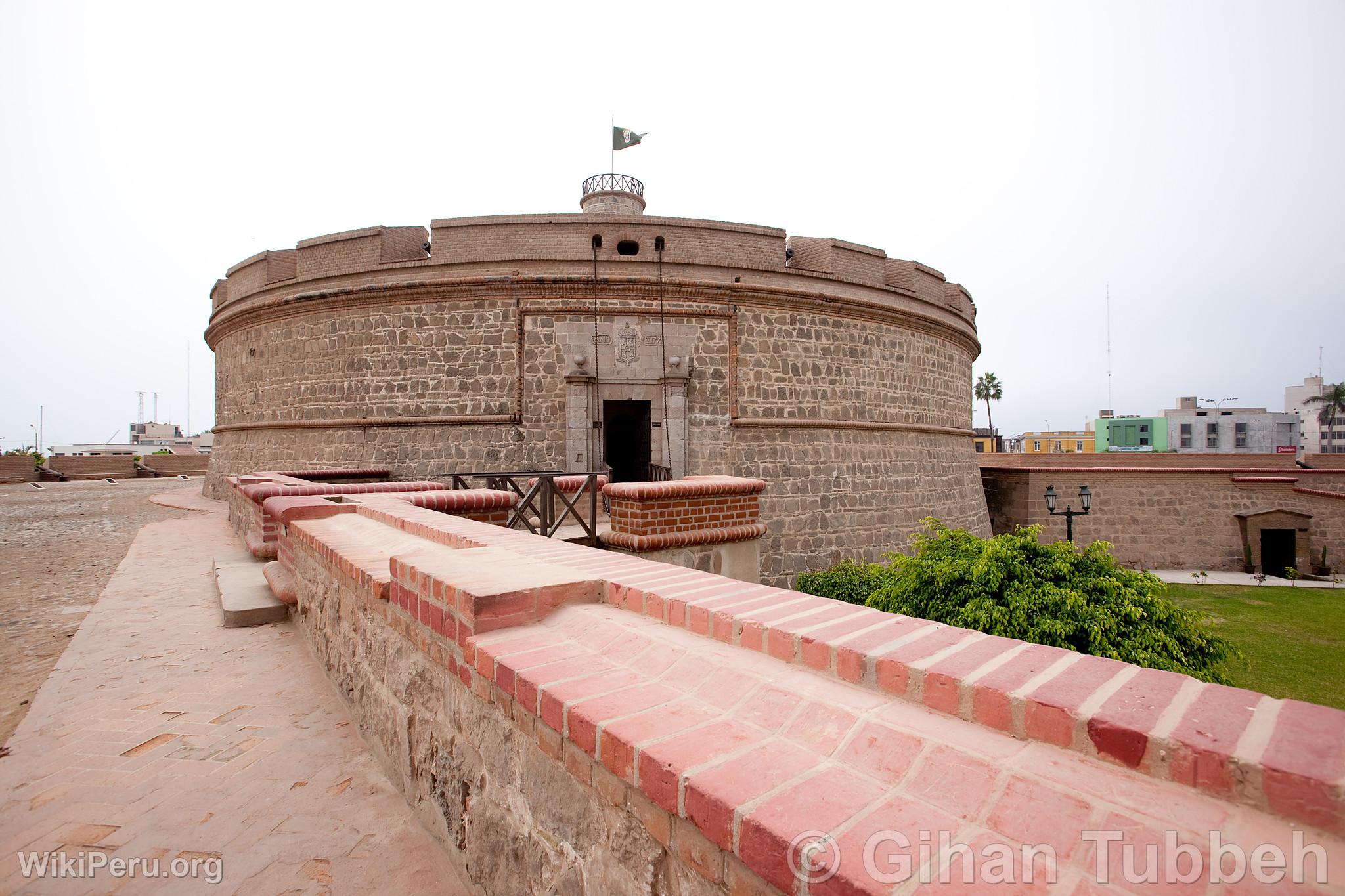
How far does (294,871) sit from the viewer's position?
2.23m

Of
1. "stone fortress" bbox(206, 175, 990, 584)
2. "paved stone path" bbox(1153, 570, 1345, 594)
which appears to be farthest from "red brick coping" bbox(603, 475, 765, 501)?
"paved stone path" bbox(1153, 570, 1345, 594)

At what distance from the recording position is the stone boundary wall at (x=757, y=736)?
112 centimetres

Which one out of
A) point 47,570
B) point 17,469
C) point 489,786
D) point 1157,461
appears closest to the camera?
point 489,786

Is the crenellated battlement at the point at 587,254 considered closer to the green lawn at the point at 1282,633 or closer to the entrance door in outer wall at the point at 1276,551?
the green lawn at the point at 1282,633

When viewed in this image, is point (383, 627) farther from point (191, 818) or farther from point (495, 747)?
point (495, 747)

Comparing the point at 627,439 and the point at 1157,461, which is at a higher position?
the point at 627,439

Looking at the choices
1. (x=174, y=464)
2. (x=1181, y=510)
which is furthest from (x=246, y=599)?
(x=174, y=464)

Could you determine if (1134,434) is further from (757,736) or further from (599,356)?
(757,736)

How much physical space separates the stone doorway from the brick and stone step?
24.3 meters

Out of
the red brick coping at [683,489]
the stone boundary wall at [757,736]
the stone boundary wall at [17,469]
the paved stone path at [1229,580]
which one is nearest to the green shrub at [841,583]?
the red brick coping at [683,489]

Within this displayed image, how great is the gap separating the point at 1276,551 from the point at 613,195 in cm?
2152

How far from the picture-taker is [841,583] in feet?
34.3

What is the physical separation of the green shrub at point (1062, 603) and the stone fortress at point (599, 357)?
541cm

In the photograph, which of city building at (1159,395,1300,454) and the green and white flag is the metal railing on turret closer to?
the green and white flag
